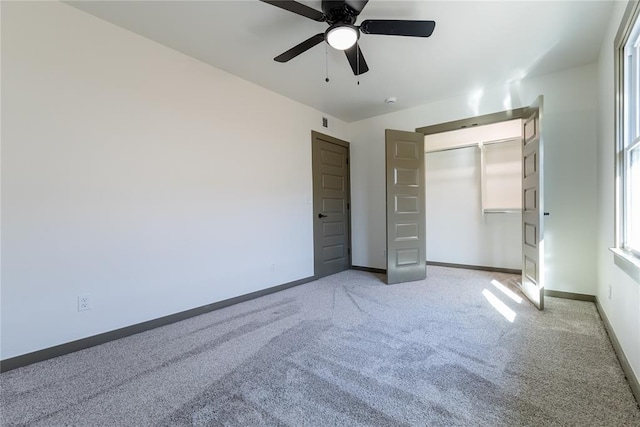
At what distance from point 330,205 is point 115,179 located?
9.44 ft

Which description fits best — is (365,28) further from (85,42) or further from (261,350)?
(261,350)

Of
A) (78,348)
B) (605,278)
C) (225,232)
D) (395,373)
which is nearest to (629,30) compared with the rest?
(605,278)

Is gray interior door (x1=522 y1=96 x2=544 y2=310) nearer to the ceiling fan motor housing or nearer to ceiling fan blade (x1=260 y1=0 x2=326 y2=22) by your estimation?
the ceiling fan motor housing

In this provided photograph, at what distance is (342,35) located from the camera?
190cm

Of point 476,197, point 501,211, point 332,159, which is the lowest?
point 501,211

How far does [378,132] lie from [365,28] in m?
2.75

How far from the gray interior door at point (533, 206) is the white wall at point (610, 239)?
1.47 ft

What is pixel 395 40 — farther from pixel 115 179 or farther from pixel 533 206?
pixel 115 179

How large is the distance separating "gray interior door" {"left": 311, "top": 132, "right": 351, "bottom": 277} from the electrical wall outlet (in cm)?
265

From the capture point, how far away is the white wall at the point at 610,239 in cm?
162

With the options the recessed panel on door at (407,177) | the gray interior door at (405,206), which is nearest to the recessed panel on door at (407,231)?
the gray interior door at (405,206)

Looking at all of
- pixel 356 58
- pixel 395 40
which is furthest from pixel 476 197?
pixel 356 58

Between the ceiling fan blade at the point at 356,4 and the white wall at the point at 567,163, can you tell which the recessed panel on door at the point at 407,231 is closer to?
the white wall at the point at 567,163

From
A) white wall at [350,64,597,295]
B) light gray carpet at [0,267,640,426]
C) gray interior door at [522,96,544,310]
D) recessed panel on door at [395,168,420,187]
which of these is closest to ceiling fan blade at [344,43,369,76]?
recessed panel on door at [395,168,420,187]
